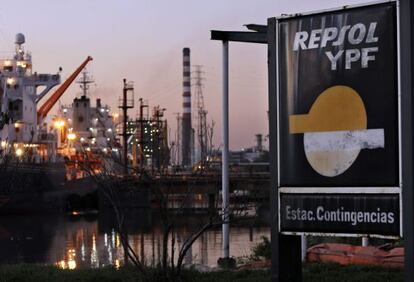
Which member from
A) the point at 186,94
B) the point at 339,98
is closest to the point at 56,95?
the point at 186,94

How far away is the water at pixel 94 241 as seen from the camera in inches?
924

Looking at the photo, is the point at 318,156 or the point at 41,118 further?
the point at 41,118

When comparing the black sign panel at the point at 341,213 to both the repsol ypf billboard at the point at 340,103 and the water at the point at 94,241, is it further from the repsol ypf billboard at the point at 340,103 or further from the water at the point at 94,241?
the water at the point at 94,241

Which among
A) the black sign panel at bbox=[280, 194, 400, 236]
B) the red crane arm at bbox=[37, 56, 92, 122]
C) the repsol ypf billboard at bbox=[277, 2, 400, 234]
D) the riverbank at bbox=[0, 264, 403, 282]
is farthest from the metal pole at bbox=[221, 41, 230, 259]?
the red crane arm at bbox=[37, 56, 92, 122]

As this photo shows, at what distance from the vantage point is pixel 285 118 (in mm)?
7293

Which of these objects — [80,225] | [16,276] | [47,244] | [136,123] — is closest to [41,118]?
[136,123]

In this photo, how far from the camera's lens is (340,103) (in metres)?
6.86

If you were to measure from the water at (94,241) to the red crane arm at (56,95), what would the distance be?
91.1 feet

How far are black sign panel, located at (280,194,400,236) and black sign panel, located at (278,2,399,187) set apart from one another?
5.2 inches

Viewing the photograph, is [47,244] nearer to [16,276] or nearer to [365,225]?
[16,276]

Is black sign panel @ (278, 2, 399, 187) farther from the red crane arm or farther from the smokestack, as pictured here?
the smokestack

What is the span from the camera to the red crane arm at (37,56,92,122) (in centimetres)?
7728

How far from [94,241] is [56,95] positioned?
5143cm

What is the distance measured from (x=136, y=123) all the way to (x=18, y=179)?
121ft
